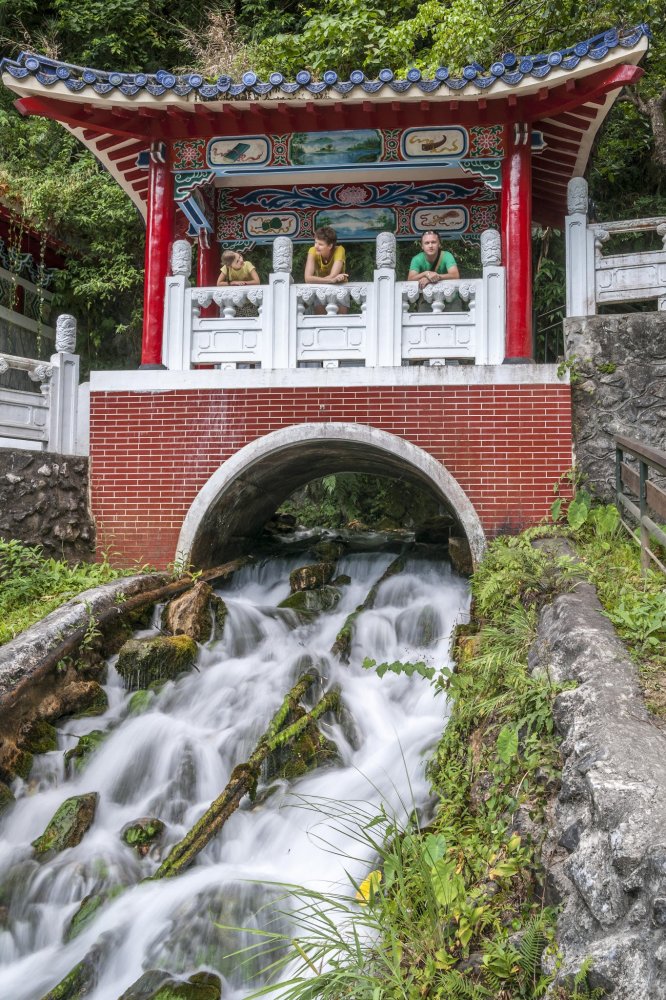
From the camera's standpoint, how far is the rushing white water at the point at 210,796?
4.01 metres

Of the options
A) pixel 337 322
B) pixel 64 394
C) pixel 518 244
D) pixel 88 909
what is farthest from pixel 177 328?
pixel 88 909

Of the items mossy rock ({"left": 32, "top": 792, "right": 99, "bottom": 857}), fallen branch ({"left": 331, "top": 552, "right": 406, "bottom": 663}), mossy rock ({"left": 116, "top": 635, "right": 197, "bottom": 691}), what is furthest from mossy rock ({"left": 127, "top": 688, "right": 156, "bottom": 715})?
fallen branch ({"left": 331, "top": 552, "right": 406, "bottom": 663})

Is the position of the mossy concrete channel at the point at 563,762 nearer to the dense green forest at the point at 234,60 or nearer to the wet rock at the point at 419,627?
the wet rock at the point at 419,627

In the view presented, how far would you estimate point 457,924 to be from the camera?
313 centimetres

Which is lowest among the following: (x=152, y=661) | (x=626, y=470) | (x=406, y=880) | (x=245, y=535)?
(x=406, y=880)

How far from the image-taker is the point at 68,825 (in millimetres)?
4680

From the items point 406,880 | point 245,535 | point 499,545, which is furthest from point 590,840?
point 245,535

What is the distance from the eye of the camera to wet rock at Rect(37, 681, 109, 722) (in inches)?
217

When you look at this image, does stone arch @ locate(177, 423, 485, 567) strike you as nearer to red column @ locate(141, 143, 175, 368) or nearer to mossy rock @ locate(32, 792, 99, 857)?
red column @ locate(141, 143, 175, 368)

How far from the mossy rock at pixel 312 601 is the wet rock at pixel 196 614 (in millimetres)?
798

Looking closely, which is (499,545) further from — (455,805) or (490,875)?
(490,875)

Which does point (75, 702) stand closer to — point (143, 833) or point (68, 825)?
point (68, 825)

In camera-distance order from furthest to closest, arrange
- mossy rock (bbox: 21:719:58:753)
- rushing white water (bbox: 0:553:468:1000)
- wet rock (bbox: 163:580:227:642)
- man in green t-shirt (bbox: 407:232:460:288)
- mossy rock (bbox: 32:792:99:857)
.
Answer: man in green t-shirt (bbox: 407:232:460:288), wet rock (bbox: 163:580:227:642), mossy rock (bbox: 21:719:58:753), mossy rock (bbox: 32:792:99:857), rushing white water (bbox: 0:553:468:1000)

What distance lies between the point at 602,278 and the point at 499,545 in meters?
2.83
